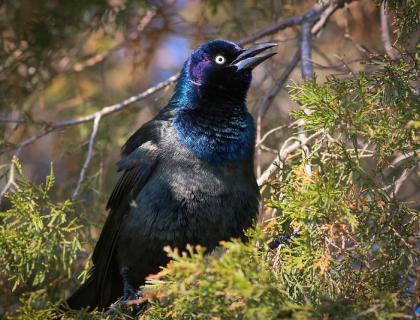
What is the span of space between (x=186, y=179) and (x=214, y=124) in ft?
1.29

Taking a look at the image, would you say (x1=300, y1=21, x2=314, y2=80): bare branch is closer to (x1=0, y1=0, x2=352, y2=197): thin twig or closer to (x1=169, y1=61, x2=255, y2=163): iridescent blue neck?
(x1=0, y1=0, x2=352, y2=197): thin twig

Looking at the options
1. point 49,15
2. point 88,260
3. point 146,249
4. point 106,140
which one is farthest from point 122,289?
point 49,15

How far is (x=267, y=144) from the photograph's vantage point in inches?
Result: 182

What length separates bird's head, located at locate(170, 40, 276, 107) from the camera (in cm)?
381

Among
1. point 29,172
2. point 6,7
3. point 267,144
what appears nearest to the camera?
point 267,144

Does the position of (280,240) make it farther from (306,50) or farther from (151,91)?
(151,91)

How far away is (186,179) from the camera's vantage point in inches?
135

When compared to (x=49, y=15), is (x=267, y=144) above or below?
below

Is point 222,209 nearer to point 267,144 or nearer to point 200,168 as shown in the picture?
point 200,168

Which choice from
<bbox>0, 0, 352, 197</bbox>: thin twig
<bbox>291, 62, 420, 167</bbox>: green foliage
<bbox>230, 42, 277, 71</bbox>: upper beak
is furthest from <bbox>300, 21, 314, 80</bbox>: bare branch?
<bbox>291, 62, 420, 167</bbox>: green foliage

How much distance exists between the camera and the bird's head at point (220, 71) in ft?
12.5

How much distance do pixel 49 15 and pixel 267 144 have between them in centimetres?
224

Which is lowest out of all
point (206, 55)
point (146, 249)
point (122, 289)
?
point (122, 289)

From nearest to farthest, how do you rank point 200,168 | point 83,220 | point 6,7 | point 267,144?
point 200,168, point 83,220, point 267,144, point 6,7
